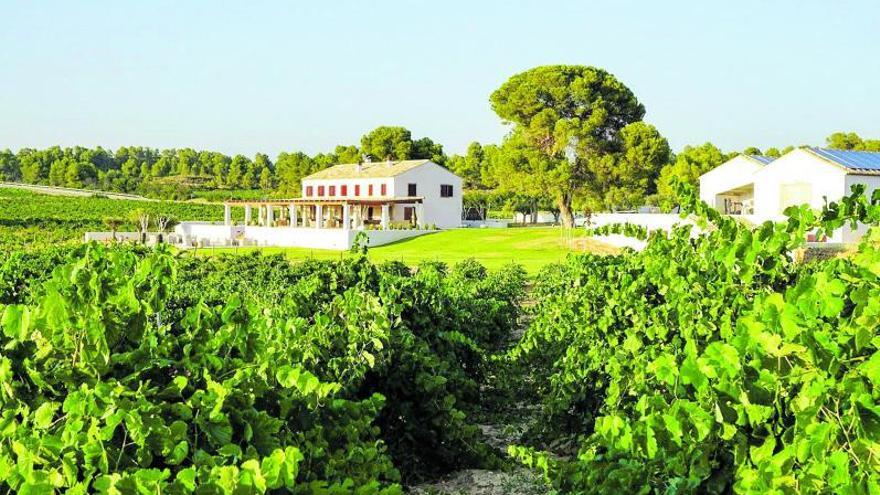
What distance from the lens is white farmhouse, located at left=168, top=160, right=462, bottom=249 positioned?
5978cm

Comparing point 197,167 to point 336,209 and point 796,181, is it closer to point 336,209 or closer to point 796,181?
point 336,209

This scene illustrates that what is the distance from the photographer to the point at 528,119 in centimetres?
6194

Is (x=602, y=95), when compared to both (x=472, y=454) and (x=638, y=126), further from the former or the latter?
(x=472, y=454)

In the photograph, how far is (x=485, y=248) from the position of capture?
4897 cm

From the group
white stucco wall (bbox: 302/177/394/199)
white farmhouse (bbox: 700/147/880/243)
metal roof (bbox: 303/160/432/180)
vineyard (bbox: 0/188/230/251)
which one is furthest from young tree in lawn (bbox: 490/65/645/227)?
vineyard (bbox: 0/188/230/251)

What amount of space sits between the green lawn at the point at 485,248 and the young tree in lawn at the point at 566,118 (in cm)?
502

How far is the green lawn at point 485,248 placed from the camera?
42.8 m

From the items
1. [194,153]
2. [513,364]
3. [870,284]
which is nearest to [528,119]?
[513,364]

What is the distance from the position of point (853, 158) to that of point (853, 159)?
0.35 m

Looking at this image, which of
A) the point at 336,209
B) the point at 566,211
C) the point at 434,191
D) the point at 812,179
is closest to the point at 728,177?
the point at 812,179

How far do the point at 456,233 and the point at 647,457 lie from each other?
53230mm

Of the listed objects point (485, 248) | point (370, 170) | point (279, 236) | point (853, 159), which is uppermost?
point (370, 170)

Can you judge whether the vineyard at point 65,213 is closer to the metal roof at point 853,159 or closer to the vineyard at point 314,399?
the metal roof at point 853,159

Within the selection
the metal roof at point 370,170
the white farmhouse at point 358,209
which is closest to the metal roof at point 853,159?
the white farmhouse at point 358,209
